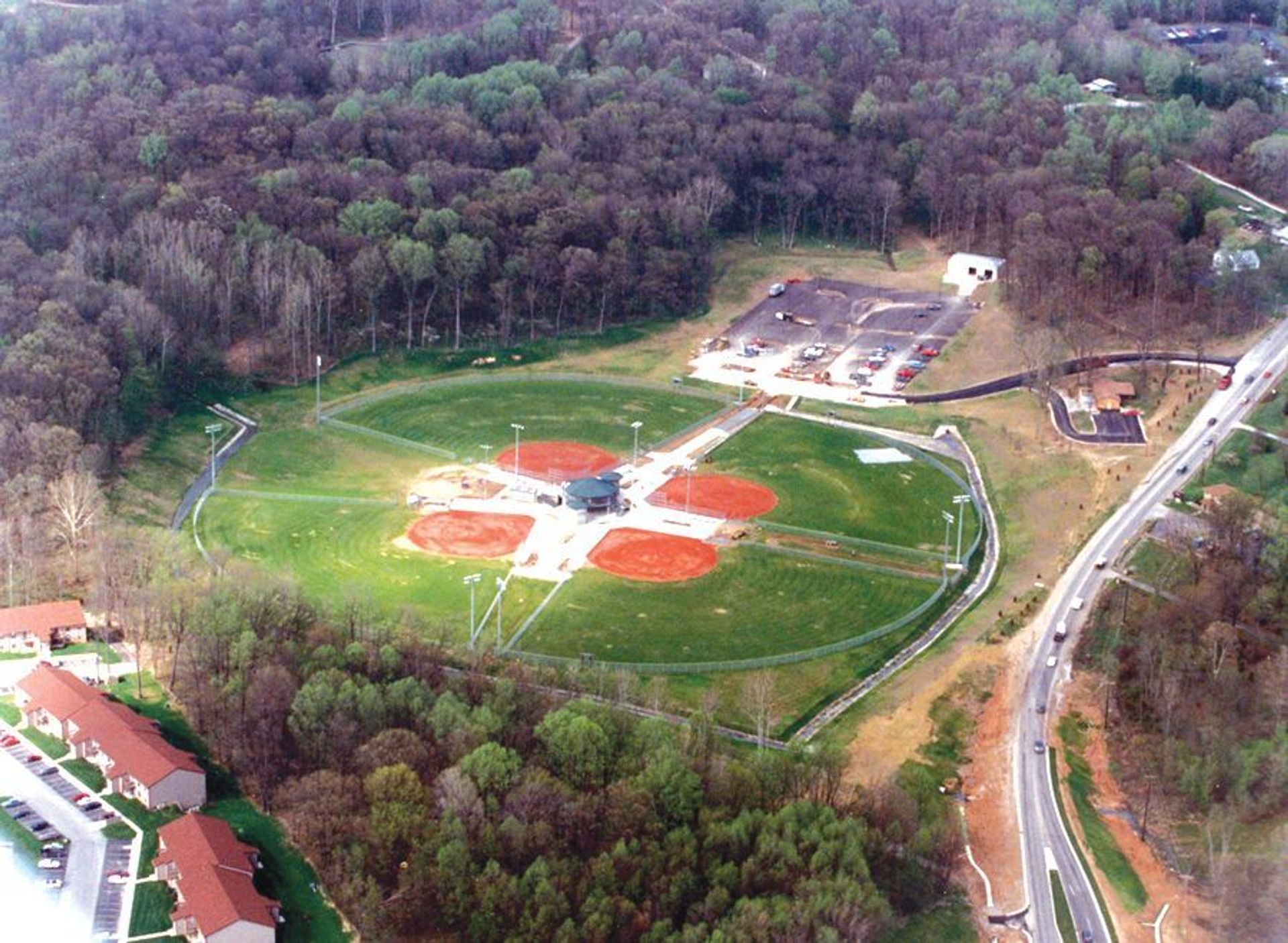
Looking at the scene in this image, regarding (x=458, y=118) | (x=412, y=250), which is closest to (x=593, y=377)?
(x=412, y=250)

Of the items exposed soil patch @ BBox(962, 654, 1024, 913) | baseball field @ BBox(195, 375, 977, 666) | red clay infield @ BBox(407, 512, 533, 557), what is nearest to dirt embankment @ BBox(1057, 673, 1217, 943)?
exposed soil patch @ BBox(962, 654, 1024, 913)

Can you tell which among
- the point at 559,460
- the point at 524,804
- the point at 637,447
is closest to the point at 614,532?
the point at 559,460

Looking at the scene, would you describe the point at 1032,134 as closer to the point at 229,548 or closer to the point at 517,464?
the point at 517,464

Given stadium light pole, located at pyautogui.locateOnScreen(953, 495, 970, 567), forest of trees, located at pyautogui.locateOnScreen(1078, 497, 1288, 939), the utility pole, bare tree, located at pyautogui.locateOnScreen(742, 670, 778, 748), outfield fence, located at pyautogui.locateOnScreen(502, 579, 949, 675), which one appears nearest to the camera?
forest of trees, located at pyautogui.locateOnScreen(1078, 497, 1288, 939)

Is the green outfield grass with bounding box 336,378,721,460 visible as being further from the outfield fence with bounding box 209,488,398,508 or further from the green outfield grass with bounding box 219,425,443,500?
the outfield fence with bounding box 209,488,398,508

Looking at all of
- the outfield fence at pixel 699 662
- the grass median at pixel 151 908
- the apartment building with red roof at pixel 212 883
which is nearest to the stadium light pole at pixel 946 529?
the outfield fence at pixel 699 662

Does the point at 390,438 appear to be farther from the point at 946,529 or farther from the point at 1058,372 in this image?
the point at 1058,372
